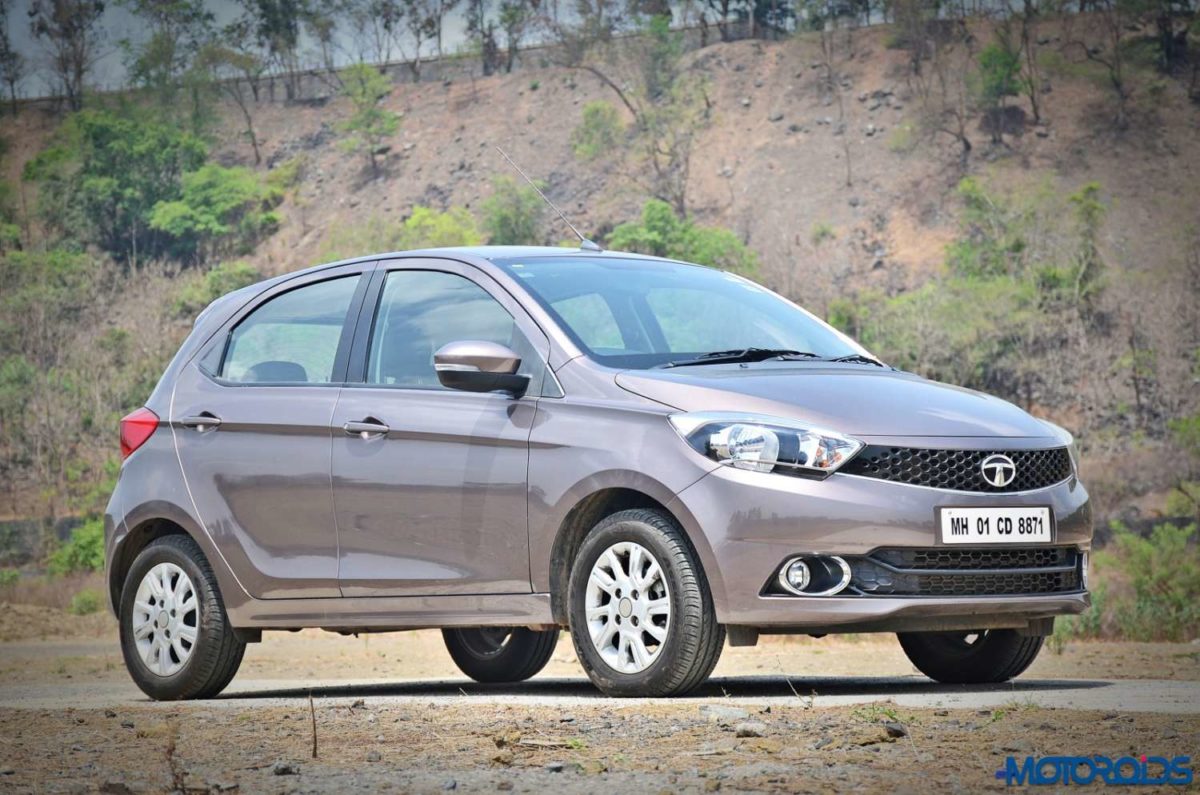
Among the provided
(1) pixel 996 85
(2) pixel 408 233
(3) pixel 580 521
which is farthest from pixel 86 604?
(1) pixel 996 85

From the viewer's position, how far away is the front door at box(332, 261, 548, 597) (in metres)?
8.11

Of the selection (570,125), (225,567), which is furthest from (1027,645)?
(570,125)

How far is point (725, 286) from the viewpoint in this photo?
930 centimetres

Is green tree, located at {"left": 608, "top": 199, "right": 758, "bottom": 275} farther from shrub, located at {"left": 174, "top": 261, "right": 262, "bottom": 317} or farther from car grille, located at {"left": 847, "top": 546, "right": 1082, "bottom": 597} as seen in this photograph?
car grille, located at {"left": 847, "top": 546, "right": 1082, "bottom": 597}

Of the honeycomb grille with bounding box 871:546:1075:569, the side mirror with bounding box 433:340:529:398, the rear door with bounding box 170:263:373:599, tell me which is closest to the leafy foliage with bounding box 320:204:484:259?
the rear door with bounding box 170:263:373:599

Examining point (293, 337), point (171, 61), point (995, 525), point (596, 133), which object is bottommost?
point (995, 525)

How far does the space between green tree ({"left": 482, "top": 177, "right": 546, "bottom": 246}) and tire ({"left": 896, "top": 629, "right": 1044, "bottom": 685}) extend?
2936 inches

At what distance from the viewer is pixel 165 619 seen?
9.41 m

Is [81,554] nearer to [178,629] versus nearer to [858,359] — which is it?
[178,629]

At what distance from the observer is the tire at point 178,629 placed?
923cm

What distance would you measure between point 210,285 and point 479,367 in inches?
3209

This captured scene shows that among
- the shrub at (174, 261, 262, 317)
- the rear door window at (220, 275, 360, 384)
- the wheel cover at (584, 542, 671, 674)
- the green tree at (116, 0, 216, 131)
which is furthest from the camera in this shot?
the green tree at (116, 0, 216, 131)

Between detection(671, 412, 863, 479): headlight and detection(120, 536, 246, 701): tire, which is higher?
detection(671, 412, 863, 479): headlight

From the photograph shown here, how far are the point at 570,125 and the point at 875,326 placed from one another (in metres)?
30.1
